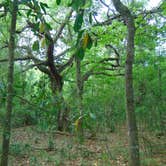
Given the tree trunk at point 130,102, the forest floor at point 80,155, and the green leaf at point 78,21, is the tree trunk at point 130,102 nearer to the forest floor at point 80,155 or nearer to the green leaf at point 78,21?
the forest floor at point 80,155

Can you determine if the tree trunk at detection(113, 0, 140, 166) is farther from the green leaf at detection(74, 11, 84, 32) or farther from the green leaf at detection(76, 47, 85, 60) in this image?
the green leaf at detection(74, 11, 84, 32)

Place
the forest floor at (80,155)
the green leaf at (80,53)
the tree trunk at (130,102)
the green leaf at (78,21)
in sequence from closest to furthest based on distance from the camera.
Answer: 1. the green leaf at (78,21)
2. the green leaf at (80,53)
3. the tree trunk at (130,102)
4. the forest floor at (80,155)

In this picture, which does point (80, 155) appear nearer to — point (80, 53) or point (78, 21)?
point (80, 53)

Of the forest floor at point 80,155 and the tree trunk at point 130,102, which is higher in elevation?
the tree trunk at point 130,102

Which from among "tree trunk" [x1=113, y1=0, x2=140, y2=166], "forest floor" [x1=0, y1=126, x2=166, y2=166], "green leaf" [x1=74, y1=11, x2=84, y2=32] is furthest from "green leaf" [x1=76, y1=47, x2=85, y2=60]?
"forest floor" [x1=0, y1=126, x2=166, y2=166]

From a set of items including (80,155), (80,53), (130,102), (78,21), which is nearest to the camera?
(78,21)

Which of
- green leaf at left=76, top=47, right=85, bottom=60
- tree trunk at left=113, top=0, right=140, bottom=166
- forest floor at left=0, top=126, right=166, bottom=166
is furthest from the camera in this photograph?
forest floor at left=0, top=126, right=166, bottom=166

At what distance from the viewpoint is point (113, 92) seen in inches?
516

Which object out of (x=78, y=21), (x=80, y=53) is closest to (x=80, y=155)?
(x=80, y=53)

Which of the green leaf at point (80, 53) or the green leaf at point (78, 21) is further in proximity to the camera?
the green leaf at point (80, 53)

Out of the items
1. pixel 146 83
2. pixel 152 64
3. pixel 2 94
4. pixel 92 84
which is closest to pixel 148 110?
pixel 146 83

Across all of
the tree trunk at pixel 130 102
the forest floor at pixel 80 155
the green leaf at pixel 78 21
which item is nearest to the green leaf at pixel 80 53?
the green leaf at pixel 78 21

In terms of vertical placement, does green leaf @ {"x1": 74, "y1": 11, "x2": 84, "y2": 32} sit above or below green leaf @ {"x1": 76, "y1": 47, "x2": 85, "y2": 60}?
above

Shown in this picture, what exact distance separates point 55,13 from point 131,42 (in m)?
9.66
